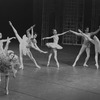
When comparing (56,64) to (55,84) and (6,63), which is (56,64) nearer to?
(55,84)

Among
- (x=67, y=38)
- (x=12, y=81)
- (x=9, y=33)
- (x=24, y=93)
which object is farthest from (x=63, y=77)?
(x=9, y=33)

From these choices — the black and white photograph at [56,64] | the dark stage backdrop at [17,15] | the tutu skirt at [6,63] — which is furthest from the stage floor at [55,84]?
the dark stage backdrop at [17,15]

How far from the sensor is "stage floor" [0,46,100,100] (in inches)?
232

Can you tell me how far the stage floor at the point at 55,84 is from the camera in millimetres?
5904

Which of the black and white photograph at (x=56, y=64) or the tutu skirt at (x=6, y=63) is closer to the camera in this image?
the tutu skirt at (x=6, y=63)

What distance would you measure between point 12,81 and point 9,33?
13.8 m

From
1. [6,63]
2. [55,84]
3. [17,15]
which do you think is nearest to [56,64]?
[55,84]

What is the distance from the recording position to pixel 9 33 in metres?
20.7

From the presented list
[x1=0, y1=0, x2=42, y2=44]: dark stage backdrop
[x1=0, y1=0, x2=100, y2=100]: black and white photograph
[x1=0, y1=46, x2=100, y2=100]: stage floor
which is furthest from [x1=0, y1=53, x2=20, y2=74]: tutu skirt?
[x1=0, y1=0, x2=42, y2=44]: dark stage backdrop

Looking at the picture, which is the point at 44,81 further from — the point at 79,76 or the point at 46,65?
the point at 46,65

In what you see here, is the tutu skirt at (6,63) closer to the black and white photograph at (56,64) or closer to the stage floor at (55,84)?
the black and white photograph at (56,64)

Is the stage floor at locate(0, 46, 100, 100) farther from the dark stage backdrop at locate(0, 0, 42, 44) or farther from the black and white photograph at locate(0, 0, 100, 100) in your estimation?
the dark stage backdrop at locate(0, 0, 42, 44)

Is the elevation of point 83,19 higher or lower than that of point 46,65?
higher

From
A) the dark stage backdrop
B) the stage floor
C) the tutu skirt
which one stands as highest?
the dark stage backdrop
